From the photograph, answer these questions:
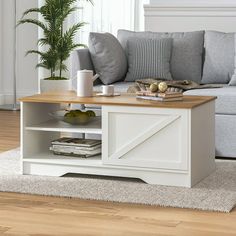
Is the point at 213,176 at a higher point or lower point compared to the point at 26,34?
lower

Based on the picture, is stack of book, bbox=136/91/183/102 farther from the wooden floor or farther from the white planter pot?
the white planter pot

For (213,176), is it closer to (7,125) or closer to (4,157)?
(4,157)

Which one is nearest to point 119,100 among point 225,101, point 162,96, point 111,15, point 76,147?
point 162,96

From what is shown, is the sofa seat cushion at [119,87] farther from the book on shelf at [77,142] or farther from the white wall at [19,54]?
the white wall at [19,54]

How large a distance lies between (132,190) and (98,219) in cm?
57

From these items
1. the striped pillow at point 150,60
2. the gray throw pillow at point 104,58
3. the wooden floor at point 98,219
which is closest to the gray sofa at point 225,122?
the striped pillow at point 150,60

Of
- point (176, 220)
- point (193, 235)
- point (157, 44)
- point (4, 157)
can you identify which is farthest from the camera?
point (157, 44)

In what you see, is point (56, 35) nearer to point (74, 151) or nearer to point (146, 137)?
point (74, 151)

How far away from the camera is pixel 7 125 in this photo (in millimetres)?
6555

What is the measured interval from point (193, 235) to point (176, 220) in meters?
0.24

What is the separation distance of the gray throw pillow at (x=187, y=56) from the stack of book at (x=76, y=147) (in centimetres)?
149

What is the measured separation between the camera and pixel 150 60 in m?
5.71

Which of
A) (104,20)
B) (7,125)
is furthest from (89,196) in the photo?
(104,20)

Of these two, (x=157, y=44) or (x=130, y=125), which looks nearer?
(x=130, y=125)
